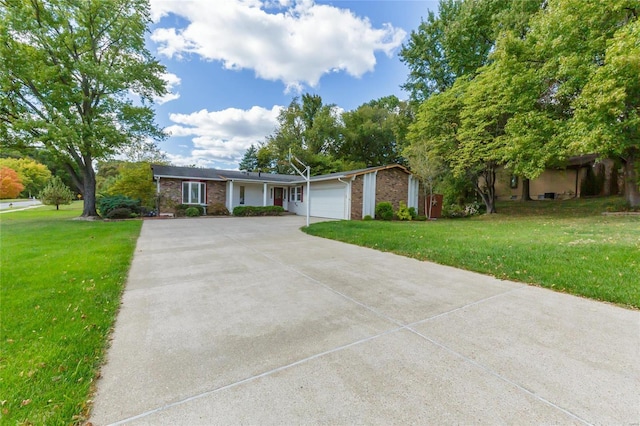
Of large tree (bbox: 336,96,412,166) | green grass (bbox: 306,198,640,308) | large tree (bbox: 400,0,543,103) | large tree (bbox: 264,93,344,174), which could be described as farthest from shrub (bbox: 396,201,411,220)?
large tree (bbox: 336,96,412,166)

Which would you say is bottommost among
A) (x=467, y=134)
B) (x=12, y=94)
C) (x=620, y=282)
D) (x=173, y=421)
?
(x=173, y=421)

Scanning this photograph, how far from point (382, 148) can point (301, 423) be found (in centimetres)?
3304

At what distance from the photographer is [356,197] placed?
1497 centimetres

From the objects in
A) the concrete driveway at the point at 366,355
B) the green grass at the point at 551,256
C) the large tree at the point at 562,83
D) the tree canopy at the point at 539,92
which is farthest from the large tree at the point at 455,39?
the concrete driveway at the point at 366,355

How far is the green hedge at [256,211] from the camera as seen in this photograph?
17828mm

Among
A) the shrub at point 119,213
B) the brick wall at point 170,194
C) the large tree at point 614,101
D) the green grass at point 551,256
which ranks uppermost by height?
the large tree at point 614,101

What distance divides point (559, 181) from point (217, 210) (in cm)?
2609

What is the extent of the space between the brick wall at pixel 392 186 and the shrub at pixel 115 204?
14205mm

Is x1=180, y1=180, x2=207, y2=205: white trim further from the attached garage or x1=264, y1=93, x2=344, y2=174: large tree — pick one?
x1=264, y1=93, x2=344, y2=174: large tree

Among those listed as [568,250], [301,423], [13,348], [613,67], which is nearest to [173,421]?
[301,423]

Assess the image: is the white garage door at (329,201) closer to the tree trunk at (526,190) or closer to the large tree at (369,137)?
the large tree at (369,137)

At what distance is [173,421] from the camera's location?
5.38 feet

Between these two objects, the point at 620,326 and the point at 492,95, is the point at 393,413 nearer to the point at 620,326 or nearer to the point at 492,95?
the point at 620,326

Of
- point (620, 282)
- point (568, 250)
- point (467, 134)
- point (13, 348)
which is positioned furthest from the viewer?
point (467, 134)
